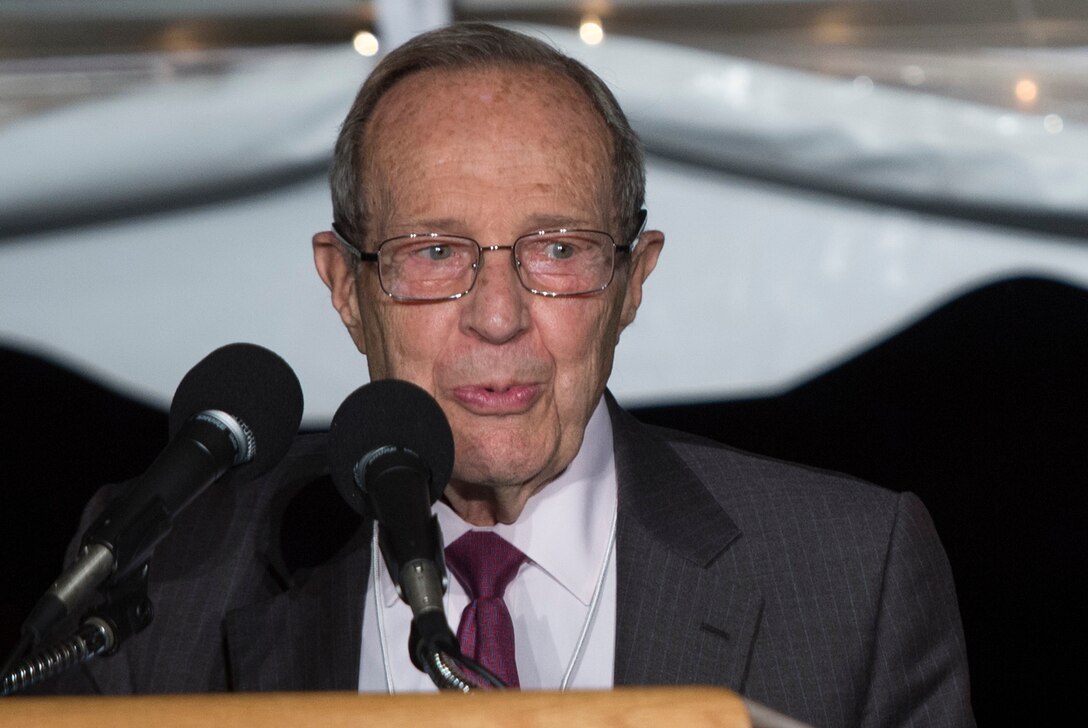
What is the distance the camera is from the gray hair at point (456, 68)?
6.37 feet

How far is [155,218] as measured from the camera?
2658mm

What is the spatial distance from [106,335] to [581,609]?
1267 mm

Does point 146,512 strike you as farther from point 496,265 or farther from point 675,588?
point 675,588

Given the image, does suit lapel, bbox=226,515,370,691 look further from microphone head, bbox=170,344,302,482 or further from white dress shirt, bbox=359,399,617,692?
microphone head, bbox=170,344,302,482

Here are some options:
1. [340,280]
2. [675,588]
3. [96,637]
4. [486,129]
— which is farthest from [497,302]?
[96,637]

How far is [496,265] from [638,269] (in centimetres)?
32

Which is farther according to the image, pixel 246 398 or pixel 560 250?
pixel 560 250

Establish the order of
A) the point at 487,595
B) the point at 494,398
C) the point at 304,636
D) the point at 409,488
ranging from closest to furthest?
1. the point at 409,488
2. the point at 494,398
3. the point at 487,595
4. the point at 304,636

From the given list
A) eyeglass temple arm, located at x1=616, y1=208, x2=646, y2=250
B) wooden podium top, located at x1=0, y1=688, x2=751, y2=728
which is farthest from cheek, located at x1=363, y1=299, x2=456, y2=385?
wooden podium top, located at x1=0, y1=688, x2=751, y2=728

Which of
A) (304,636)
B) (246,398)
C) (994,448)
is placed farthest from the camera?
(994,448)

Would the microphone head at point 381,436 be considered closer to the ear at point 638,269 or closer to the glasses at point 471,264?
the glasses at point 471,264

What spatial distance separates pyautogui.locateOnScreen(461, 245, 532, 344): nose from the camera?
1754 millimetres

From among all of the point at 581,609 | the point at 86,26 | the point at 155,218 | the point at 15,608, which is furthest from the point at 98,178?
the point at 581,609

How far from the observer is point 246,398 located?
131cm
